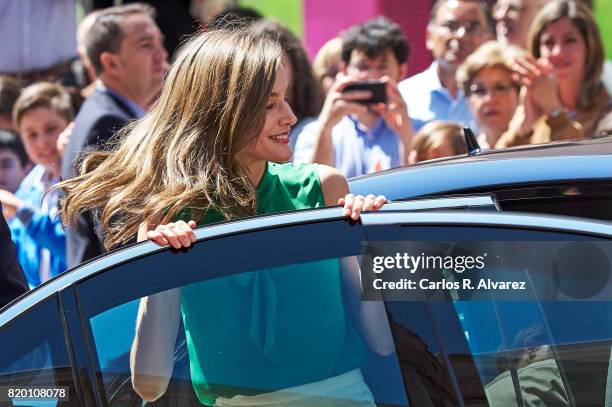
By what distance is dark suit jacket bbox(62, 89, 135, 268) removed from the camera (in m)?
4.77

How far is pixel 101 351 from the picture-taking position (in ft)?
7.67

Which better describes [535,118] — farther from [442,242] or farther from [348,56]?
[442,242]

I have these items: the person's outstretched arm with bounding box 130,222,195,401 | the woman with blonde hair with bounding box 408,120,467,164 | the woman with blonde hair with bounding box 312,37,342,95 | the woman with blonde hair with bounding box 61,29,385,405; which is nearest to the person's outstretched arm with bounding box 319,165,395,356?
the person's outstretched arm with bounding box 130,222,195,401

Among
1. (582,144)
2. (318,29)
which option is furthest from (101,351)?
(318,29)

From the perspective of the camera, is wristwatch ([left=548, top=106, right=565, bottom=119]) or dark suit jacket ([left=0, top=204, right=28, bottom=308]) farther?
wristwatch ([left=548, top=106, right=565, bottom=119])

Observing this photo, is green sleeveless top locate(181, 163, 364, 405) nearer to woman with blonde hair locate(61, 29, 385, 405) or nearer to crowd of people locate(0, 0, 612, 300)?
woman with blonde hair locate(61, 29, 385, 405)

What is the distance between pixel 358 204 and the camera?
2.32 meters

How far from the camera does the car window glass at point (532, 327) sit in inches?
85.8

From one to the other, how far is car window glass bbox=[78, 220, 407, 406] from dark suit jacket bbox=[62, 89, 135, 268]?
7.77 ft

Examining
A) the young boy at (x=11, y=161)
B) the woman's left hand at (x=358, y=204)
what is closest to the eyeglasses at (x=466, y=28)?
the young boy at (x=11, y=161)

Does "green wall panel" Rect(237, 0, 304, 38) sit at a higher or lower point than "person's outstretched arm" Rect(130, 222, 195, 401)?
lower

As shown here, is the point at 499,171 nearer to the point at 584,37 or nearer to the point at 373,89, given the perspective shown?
the point at 373,89

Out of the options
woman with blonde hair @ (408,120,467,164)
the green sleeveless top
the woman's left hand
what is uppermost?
the woman's left hand

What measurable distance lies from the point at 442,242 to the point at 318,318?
0.94 feet
